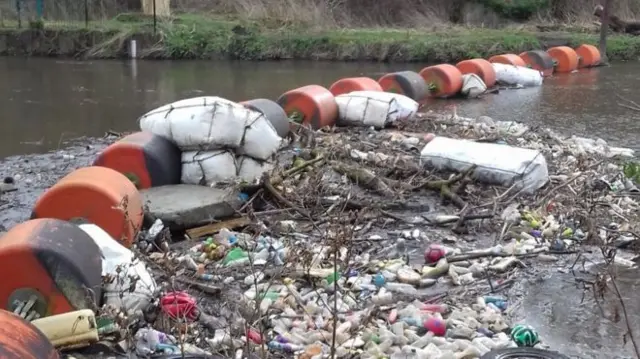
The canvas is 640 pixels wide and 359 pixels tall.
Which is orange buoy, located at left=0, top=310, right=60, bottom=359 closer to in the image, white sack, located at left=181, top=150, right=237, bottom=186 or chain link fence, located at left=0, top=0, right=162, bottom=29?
white sack, located at left=181, top=150, right=237, bottom=186

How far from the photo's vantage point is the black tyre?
325 cm

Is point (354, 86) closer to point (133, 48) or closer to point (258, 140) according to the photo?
point (258, 140)

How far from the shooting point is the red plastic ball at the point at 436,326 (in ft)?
11.7

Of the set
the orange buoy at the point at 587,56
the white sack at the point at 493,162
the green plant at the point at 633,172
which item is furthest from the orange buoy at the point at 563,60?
the white sack at the point at 493,162

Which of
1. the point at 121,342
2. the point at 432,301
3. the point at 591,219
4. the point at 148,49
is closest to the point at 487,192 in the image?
the point at 591,219

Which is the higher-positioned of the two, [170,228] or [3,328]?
[3,328]

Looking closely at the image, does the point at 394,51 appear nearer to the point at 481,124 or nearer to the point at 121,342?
the point at 481,124

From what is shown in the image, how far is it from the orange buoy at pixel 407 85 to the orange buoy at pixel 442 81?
22.9 inches

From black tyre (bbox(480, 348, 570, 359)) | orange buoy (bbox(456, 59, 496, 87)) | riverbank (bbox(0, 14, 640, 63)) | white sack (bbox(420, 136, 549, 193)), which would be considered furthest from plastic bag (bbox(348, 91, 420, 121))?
riverbank (bbox(0, 14, 640, 63))

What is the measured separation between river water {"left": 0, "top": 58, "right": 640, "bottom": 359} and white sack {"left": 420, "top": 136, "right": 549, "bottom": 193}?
1.43 metres

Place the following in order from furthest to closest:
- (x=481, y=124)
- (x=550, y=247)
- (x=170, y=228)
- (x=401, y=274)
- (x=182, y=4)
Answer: (x=182, y=4) < (x=481, y=124) < (x=170, y=228) < (x=550, y=247) < (x=401, y=274)

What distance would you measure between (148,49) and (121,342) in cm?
1657

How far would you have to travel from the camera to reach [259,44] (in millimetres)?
19156

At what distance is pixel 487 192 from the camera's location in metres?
5.77
